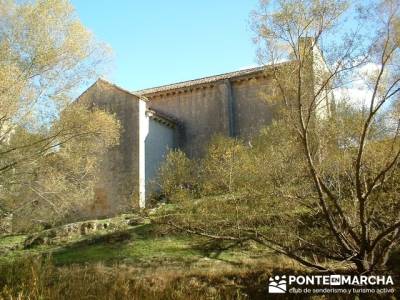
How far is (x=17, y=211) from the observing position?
633 inches

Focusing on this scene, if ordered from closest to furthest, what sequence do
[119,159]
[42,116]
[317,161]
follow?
[317,161]
[42,116]
[119,159]

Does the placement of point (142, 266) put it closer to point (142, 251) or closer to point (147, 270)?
point (147, 270)

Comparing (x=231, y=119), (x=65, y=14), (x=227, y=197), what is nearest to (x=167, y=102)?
(x=231, y=119)

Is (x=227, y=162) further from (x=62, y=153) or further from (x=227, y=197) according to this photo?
(x=62, y=153)

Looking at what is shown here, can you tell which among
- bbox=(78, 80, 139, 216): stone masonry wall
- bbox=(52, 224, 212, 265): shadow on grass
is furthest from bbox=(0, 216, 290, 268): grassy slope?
bbox=(78, 80, 139, 216): stone masonry wall

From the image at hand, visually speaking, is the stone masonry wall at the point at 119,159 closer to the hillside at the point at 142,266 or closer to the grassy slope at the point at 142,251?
the grassy slope at the point at 142,251

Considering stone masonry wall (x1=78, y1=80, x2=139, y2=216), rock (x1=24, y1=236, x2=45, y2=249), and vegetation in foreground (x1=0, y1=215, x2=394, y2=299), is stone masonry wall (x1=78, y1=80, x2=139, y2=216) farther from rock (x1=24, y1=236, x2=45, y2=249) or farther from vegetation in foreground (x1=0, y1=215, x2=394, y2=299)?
vegetation in foreground (x1=0, y1=215, x2=394, y2=299)

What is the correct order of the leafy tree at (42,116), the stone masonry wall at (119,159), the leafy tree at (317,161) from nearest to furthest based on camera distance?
the leafy tree at (317,161) → the leafy tree at (42,116) → the stone masonry wall at (119,159)

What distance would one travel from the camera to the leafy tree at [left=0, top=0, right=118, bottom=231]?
13922mm

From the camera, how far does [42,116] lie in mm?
14492

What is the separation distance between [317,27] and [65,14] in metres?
9.16

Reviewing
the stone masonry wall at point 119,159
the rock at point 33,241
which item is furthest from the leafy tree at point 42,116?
the stone masonry wall at point 119,159

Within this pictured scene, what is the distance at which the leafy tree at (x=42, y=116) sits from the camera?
1392 centimetres

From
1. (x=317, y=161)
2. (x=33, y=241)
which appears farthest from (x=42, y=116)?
(x=317, y=161)
